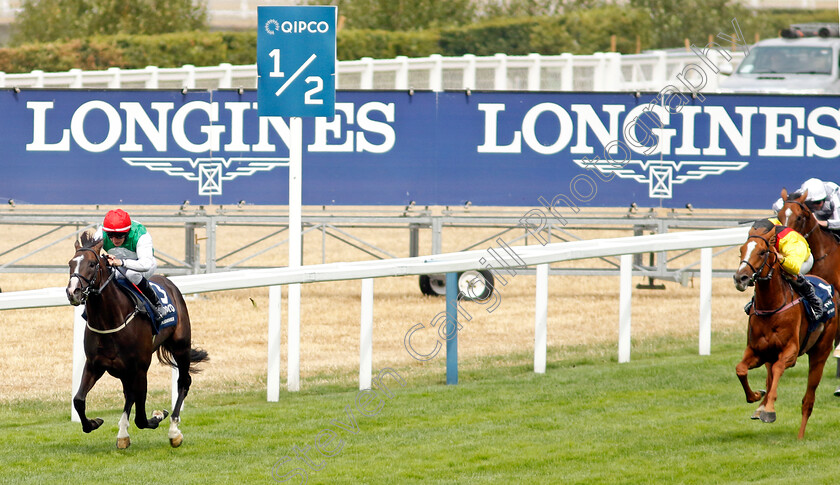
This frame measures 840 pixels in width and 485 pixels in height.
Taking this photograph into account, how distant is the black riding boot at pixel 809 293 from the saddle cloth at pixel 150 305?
3719 mm

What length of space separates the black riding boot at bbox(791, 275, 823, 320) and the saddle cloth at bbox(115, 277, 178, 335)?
3.72 meters

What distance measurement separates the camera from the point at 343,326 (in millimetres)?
13055

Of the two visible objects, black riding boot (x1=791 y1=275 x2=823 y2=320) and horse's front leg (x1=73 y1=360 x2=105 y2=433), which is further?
black riding boot (x1=791 y1=275 x2=823 y2=320)

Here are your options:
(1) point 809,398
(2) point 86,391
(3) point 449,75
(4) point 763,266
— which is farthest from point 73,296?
(3) point 449,75

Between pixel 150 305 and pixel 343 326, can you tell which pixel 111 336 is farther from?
pixel 343 326

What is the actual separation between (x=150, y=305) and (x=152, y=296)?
0.25 feet

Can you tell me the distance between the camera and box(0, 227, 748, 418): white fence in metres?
8.09

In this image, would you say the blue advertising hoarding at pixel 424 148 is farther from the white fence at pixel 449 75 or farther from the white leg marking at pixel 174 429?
the white leg marking at pixel 174 429

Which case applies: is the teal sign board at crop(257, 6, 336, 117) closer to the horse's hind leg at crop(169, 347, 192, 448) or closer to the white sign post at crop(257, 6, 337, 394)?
the white sign post at crop(257, 6, 337, 394)

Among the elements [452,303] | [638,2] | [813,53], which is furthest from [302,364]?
[638,2]

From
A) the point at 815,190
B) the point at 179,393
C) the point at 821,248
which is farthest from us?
the point at 821,248

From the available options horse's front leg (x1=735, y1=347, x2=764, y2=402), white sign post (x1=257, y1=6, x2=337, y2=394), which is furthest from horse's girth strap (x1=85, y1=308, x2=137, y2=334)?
horse's front leg (x1=735, y1=347, x2=764, y2=402)

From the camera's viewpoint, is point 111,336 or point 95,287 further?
point 111,336

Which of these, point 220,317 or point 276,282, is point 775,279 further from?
point 220,317
